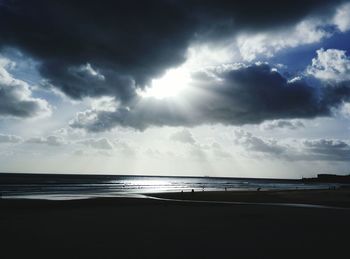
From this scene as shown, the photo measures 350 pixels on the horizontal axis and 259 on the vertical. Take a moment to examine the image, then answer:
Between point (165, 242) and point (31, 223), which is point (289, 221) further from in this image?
point (31, 223)

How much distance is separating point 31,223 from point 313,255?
15.9 m

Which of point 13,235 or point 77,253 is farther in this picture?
point 13,235

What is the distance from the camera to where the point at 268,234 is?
54.3 ft

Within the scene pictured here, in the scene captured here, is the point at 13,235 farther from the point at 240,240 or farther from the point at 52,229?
the point at 240,240

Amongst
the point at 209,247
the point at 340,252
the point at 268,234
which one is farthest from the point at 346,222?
the point at 209,247

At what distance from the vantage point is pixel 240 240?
14.9m

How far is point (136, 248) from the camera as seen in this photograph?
13.0m

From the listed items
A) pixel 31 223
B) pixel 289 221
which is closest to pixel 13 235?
pixel 31 223

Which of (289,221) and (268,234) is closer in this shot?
(268,234)

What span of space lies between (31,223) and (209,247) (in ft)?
39.5

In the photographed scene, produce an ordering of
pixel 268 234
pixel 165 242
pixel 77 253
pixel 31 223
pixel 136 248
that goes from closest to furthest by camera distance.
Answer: pixel 77 253
pixel 136 248
pixel 165 242
pixel 268 234
pixel 31 223

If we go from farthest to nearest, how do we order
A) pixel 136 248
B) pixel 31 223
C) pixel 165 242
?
pixel 31 223 → pixel 165 242 → pixel 136 248

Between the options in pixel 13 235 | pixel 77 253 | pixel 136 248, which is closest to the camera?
pixel 77 253

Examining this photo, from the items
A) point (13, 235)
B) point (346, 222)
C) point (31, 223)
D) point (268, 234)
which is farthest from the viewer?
point (346, 222)
